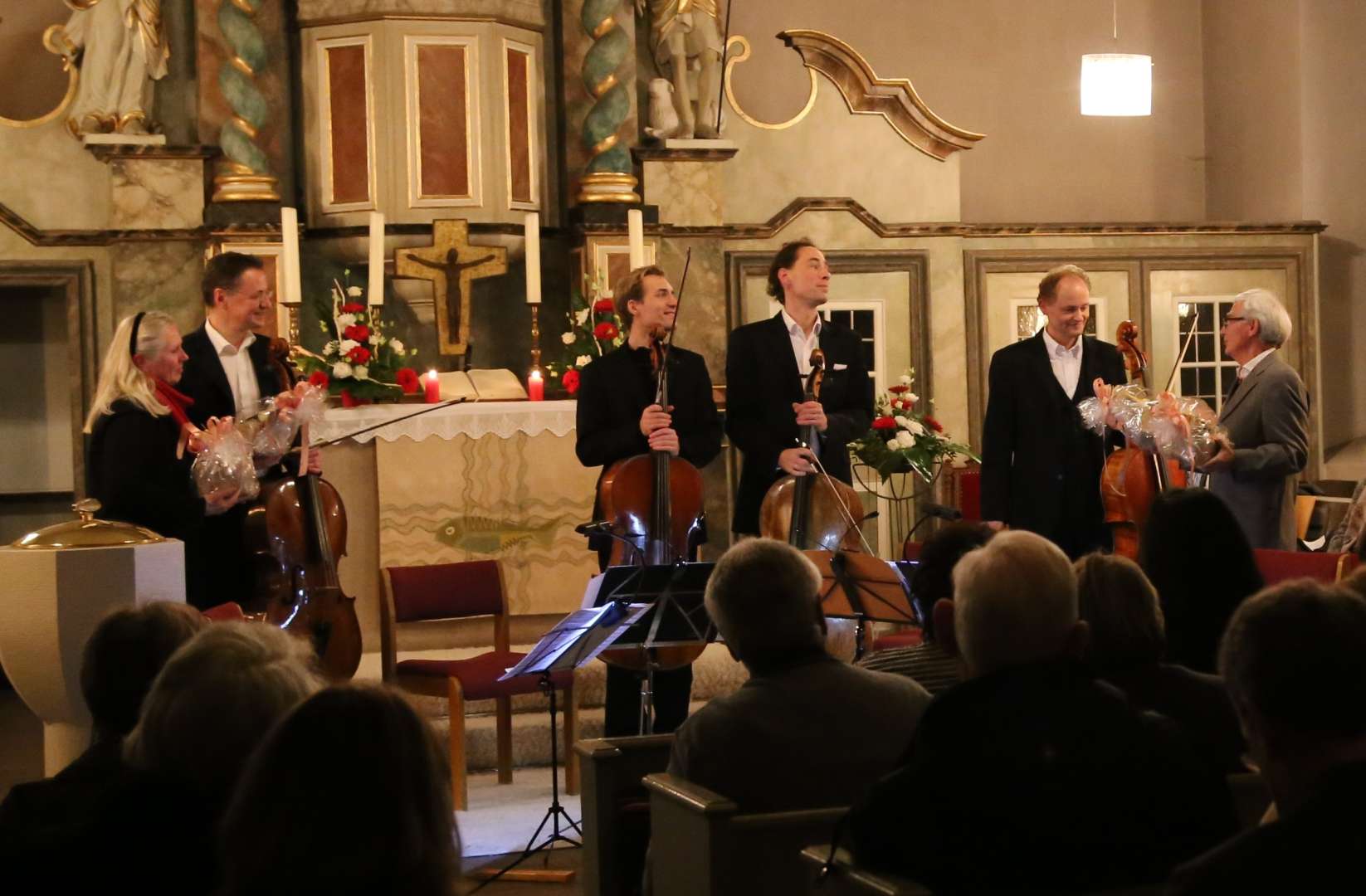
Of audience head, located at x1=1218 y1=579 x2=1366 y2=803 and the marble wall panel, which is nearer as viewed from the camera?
audience head, located at x1=1218 y1=579 x2=1366 y2=803

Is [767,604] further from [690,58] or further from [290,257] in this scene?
[690,58]

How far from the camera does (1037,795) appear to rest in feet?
7.72

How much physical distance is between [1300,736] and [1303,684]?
0.19ft

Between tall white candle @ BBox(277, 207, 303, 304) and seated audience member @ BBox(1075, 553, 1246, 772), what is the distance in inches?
212

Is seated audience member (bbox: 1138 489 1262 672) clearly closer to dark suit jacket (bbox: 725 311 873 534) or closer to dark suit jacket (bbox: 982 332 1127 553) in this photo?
dark suit jacket (bbox: 725 311 873 534)

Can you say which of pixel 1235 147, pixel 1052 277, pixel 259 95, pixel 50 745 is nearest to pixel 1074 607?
pixel 50 745

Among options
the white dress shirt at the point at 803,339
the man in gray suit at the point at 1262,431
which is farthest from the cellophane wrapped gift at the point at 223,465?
the man in gray suit at the point at 1262,431

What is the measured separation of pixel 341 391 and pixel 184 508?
119 inches

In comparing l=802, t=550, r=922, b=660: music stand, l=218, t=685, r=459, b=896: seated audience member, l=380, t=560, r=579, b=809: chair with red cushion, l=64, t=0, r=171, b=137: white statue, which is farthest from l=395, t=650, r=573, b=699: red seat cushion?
l=64, t=0, r=171, b=137: white statue

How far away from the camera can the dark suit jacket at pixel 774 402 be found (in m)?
5.46

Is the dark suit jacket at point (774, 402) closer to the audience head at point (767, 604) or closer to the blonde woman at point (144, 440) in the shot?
the blonde woman at point (144, 440)

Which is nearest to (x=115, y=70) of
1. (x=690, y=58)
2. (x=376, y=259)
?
(x=376, y=259)

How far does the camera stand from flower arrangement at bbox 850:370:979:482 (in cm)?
852

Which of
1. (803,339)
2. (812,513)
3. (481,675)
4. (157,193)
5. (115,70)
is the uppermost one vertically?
(115,70)
